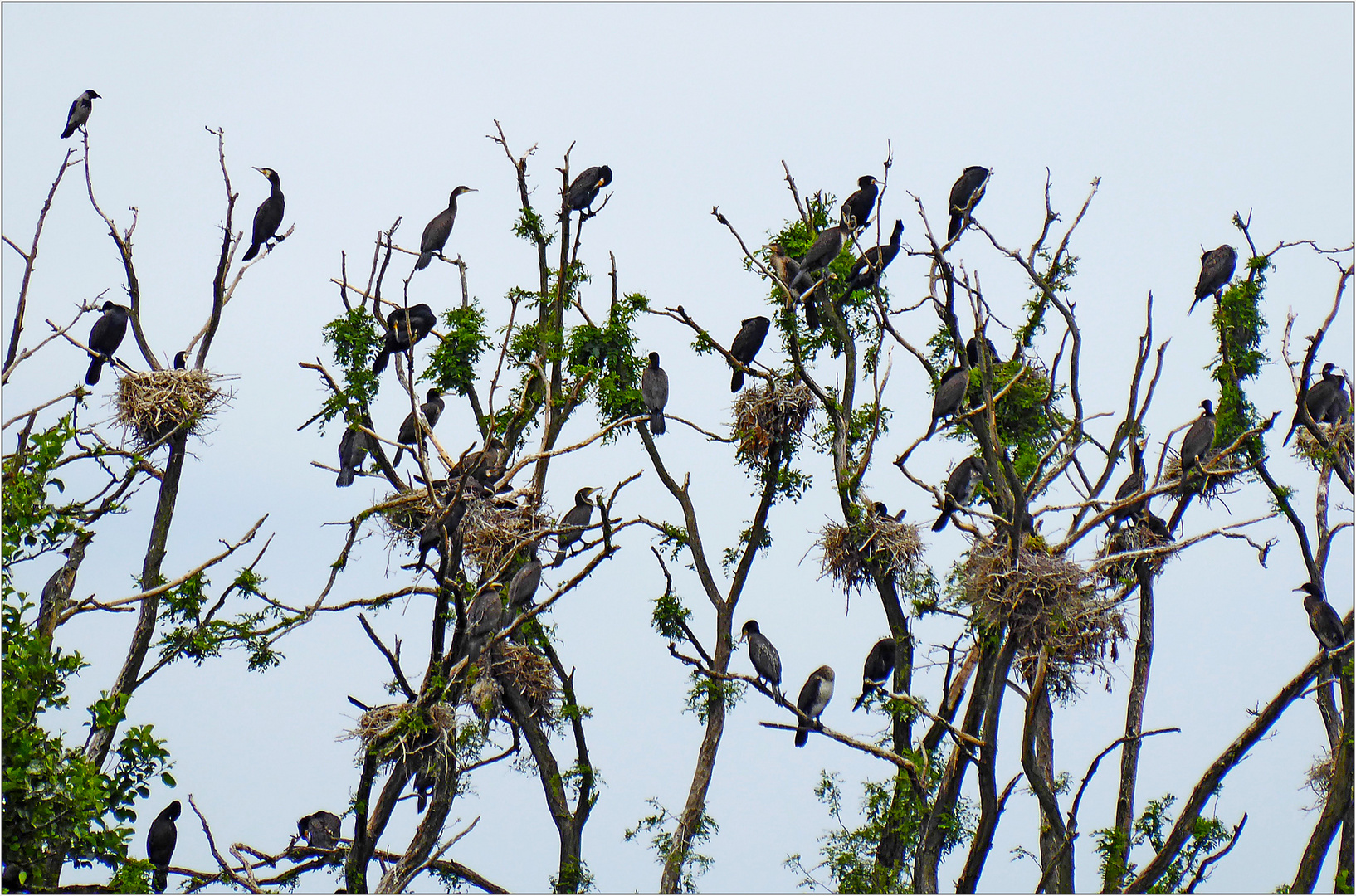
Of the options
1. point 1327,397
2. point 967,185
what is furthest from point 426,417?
→ point 1327,397

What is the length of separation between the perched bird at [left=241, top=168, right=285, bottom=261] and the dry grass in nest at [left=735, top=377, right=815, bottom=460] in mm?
5495

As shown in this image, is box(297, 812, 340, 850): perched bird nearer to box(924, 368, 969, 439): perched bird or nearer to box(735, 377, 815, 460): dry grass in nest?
box(735, 377, 815, 460): dry grass in nest

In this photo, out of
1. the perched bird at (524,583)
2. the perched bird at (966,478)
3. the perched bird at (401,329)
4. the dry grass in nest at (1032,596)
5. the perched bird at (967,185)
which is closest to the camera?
the dry grass in nest at (1032,596)

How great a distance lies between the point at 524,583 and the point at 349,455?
2.98m

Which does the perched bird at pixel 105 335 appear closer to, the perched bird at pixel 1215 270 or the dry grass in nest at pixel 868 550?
the dry grass in nest at pixel 868 550

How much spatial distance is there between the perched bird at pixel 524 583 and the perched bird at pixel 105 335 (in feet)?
17.2

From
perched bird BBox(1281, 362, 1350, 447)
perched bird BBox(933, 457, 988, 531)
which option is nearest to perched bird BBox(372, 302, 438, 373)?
perched bird BBox(933, 457, 988, 531)

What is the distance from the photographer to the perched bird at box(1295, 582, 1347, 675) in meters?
13.7

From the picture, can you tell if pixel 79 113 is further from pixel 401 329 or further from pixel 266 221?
pixel 401 329

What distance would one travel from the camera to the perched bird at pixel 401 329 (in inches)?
487

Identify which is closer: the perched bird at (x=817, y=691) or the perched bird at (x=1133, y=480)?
the perched bird at (x=817, y=691)

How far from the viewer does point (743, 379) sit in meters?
13.8

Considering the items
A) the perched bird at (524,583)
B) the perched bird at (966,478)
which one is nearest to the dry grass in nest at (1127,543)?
the perched bird at (966,478)

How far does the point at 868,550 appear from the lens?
12.6 meters
